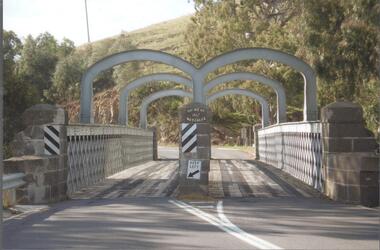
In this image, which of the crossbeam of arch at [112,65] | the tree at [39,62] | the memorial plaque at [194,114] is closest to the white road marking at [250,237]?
the memorial plaque at [194,114]

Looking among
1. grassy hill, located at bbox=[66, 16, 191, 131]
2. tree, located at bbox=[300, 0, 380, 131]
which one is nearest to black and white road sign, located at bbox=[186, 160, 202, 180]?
tree, located at bbox=[300, 0, 380, 131]

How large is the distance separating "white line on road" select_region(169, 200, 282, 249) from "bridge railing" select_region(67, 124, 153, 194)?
4672 mm

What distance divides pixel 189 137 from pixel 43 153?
3.24 metres

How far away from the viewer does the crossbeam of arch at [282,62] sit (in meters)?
19.8

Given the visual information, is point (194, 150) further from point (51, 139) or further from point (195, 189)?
point (51, 139)

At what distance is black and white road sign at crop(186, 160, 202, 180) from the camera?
45.3 ft

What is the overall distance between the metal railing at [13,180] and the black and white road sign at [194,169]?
3.65m

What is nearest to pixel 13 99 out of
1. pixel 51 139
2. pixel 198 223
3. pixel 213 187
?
pixel 213 187

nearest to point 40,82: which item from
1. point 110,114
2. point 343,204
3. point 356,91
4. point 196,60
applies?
point 110,114

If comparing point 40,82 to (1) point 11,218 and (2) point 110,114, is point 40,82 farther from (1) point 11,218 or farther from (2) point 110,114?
(1) point 11,218

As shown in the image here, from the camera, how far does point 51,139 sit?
44.5 ft

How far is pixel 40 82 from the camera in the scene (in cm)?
8400

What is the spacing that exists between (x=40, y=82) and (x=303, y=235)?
79.2 m

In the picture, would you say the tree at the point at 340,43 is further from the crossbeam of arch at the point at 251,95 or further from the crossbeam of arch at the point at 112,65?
the crossbeam of arch at the point at 112,65
